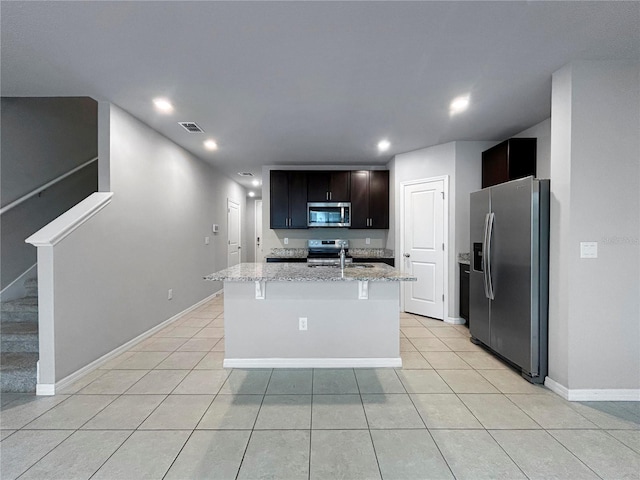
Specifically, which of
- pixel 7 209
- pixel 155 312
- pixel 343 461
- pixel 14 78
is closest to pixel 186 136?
pixel 14 78

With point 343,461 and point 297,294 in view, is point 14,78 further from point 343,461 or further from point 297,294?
point 343,461

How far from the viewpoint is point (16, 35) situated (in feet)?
6.08

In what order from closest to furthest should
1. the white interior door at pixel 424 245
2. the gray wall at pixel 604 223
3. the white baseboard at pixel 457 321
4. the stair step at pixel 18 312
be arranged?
1. the gray wall at pixel 604 223
2. the stair step at pixel 18 312
3. the white baseboard at pixel 457 321
4. the white interior door at pixel 424 245

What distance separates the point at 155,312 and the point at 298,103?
118 inches

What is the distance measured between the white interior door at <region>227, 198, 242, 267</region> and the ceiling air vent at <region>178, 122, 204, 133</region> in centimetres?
296

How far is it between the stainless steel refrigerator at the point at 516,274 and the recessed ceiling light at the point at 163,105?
130 inches

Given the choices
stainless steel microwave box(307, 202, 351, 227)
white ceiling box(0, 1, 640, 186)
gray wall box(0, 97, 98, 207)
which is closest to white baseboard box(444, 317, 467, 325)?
stainless steel microwave box(307, 202, 351, 227)

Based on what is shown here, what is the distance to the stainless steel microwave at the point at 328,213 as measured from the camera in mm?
5129

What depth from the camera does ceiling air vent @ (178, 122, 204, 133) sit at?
3357mm

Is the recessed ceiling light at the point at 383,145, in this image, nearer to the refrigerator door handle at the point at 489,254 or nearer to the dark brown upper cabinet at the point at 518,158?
the dark brown upper cabinet at the point at 518,158

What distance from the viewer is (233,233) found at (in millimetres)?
6855

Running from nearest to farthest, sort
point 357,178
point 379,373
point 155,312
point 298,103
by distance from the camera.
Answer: point 379,373 < point 298,103 < point 155,312 < point 357,178

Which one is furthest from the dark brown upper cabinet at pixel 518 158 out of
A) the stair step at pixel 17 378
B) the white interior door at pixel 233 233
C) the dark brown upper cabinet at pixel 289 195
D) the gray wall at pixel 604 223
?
the white interior door at pixel 233 233

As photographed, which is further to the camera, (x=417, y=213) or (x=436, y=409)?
(x=417, y=213)
